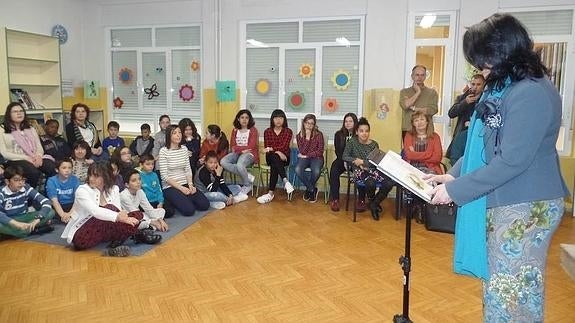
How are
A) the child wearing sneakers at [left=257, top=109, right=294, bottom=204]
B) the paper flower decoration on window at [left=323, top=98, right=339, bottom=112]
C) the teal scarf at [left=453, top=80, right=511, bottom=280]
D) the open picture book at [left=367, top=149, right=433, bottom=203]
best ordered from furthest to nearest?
the paper flower decoration on window at [left=323, top=98, right=339, bottom=112]
the child wearing sneakers at [left=257, top=109, right=294, bottom=204]
the open picture book at [left=367, top=149, right=433, bottom=203]
the teal scarf at [left=453, top=80, right=511, bottom=280]

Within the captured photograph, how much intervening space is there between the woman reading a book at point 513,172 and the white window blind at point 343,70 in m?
4.86

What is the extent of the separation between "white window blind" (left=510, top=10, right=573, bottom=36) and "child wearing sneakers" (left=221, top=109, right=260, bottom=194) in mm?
3666

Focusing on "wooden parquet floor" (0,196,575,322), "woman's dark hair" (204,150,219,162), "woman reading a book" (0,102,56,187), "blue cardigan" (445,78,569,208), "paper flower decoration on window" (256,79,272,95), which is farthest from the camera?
"paper flower decoration on window" (256,79,272,95)

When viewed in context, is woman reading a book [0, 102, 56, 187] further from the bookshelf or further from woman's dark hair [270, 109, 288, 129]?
woman's dark hair [270, 109, 288, 129]

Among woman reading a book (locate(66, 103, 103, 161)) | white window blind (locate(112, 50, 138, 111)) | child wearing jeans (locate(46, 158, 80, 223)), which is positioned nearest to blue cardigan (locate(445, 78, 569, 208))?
child wearing jeans (locate(46, 158, 80, 223))

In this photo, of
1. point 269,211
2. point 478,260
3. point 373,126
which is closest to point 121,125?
point 269,211

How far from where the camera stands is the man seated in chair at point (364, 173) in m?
5.17

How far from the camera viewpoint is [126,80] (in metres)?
7.51

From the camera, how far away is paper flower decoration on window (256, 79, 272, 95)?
6.79 m

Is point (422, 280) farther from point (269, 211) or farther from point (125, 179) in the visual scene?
point (125, 179)

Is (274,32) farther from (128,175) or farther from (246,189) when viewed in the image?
(128,175)

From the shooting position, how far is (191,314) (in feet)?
9.15

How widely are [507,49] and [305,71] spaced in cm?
521

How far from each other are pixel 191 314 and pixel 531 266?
1991 mm
